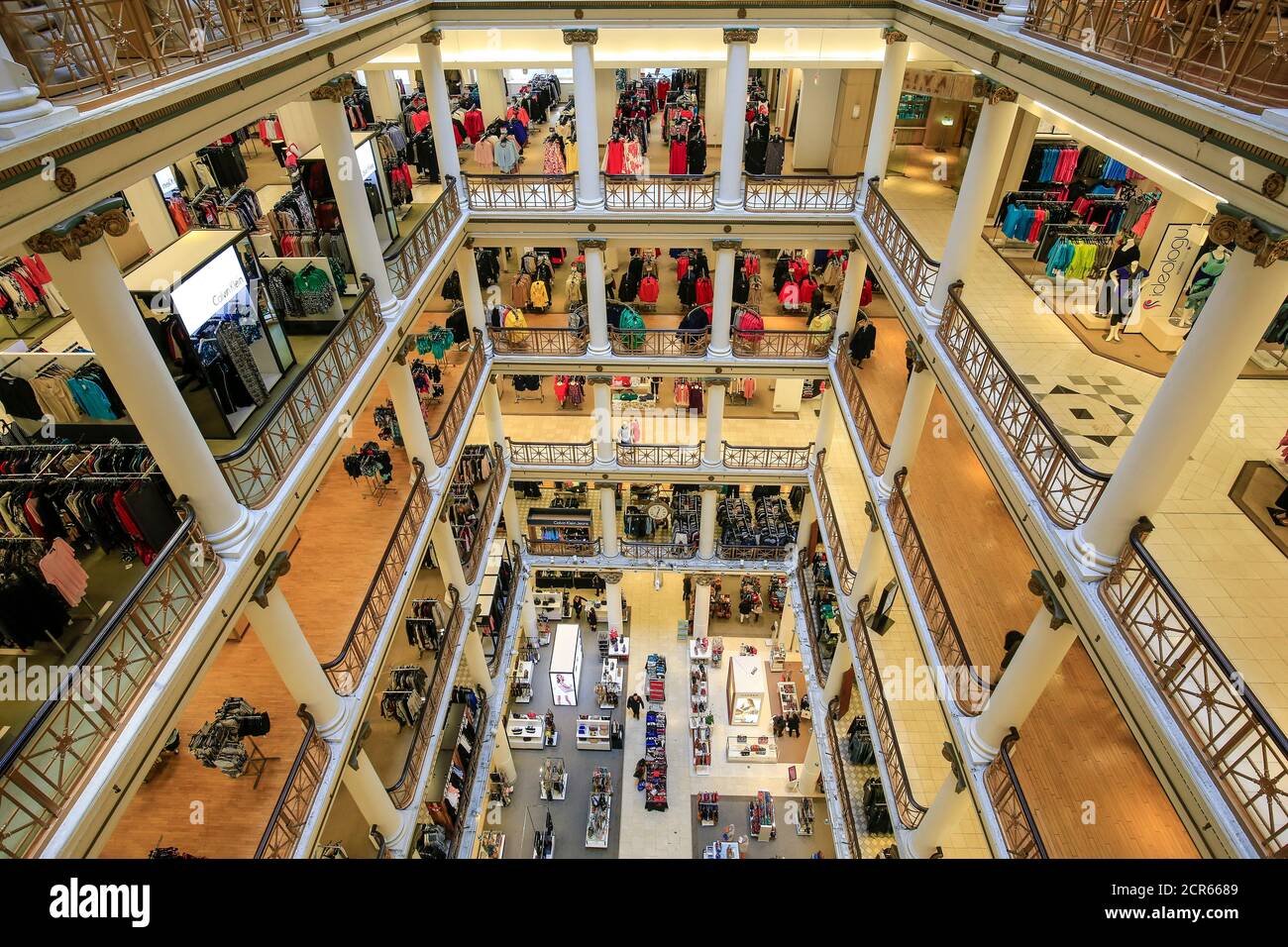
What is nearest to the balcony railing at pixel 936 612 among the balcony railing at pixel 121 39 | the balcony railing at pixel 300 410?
the balcony railing at pixel 300 410

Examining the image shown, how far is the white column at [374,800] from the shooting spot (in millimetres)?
8891

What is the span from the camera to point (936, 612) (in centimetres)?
900

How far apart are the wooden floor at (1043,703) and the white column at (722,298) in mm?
3933

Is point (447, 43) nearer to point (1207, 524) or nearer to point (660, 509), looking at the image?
point (660, 509)

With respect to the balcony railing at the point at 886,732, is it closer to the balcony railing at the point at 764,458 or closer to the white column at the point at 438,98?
the balcony railing at the point at 764,458

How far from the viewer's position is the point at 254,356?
8094mm

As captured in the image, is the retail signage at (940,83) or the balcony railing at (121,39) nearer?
the balcony railing at (121,39)

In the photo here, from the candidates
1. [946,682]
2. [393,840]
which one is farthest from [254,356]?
[946,682]

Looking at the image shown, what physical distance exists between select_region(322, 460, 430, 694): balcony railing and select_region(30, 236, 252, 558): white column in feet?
8.75

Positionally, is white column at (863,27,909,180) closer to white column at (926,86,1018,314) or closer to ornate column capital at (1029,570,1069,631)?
white column at (926,86,1018,314)

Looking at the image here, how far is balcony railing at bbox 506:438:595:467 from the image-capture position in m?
16.7

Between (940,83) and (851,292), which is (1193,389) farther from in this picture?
(940,83)

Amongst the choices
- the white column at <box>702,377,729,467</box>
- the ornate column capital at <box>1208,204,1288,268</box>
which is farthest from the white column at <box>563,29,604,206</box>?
the ornate column capital at <box>1208,204,1288,268</box>

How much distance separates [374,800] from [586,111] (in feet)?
36.3
